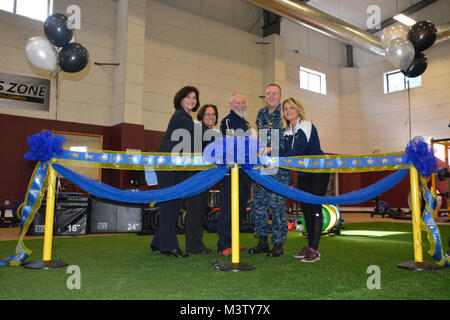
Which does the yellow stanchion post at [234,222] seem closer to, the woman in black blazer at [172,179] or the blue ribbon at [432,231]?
the woman in black blazer at [172,179]

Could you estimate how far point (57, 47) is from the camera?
3957 millimetres

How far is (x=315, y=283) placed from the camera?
2049mm

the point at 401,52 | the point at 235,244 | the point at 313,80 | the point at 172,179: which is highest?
the point at 313,80

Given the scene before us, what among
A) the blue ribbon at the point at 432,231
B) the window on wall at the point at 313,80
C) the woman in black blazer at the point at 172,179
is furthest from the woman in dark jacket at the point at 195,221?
the window on wall at the point at 313,80

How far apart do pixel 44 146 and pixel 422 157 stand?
275 centimetres

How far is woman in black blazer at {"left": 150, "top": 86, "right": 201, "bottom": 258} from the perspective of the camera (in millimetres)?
3111

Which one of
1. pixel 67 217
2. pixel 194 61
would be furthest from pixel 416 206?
pixel 194 61

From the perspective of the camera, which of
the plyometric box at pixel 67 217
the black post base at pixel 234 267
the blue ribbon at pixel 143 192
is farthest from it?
the plyometric box at pixel 67 217

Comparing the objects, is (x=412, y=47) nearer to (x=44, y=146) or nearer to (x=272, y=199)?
(x=272, y=199)

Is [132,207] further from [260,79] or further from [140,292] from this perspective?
[260,79]

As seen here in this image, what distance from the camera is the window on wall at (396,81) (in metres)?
13.6

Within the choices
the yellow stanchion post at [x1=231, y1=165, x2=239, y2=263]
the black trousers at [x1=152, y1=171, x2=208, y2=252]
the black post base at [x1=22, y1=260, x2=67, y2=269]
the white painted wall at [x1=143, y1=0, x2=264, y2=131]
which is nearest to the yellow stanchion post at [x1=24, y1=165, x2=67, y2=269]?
the black post base at [x1=22, y1=260, x2=67, y2=269]

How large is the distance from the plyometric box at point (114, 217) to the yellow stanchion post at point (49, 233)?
3.18 meters

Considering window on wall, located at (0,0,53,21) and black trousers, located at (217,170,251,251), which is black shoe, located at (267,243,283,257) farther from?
window on wall, located at (0,0,53,21)
